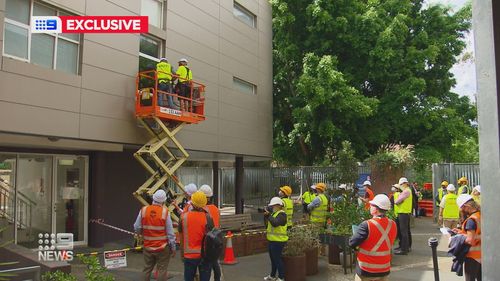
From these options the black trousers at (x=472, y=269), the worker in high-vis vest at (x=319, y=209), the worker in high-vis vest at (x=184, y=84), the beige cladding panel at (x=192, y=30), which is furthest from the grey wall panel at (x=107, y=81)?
the black trousers at (x=472, y=269)

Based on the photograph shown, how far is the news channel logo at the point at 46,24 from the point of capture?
11.4 meters

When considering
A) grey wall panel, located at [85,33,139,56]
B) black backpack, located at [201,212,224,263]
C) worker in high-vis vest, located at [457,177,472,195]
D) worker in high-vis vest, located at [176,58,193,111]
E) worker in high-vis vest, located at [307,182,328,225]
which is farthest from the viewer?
worker in high-vis vest, located at [176,58,193,111]

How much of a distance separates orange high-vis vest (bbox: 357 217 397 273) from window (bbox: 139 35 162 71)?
1056cm

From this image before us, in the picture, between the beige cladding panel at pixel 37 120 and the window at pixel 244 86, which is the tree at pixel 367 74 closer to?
the window at pixel 244 86

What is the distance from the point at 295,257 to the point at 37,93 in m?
7.10

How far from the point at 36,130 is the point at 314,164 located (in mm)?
17519

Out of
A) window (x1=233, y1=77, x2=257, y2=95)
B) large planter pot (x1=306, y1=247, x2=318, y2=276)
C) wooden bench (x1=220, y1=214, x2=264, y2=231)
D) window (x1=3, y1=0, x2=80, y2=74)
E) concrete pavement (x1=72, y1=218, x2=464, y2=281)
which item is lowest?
concrete pavement (x1=72, y1=218, x2=464, y2=281)

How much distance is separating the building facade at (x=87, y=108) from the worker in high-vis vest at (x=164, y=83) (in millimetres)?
1089

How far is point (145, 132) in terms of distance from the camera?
47.2 ft

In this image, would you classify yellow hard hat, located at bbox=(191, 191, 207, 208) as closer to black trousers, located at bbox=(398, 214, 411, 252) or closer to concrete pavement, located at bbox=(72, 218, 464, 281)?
concrete pavement, located at bbox=(72, 218, 464, 281)

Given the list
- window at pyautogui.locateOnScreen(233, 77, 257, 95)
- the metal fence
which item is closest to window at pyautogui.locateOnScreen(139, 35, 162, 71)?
window at pyautogui.locateOnScreen(233, 77, 257, 95)

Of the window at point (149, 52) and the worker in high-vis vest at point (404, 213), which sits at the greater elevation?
the window at point (149, 52)

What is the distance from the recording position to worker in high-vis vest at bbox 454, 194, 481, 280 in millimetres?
6746

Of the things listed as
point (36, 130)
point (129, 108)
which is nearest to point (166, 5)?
point (129, 108)
